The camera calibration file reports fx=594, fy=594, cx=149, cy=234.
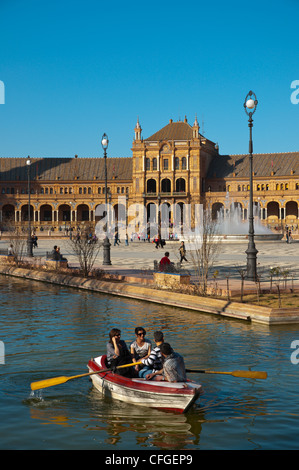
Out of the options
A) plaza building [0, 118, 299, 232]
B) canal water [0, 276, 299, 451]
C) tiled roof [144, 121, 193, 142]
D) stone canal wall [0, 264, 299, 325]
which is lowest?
canal water [0, 276, 299, 451]

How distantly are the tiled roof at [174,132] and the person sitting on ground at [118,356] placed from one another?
9640cm

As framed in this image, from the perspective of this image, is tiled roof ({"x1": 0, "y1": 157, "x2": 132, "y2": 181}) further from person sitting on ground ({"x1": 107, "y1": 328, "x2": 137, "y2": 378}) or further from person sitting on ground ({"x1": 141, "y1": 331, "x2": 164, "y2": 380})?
person sitting on ground ({"x1": 141, "y1": 331, "x2": 164, "y2": 380})

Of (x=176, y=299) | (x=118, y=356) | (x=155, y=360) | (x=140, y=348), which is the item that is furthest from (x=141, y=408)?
(x=176, y=299)

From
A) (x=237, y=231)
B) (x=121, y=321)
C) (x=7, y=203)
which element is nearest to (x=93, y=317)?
(x=121, y=321)

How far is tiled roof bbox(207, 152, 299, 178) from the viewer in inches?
4205

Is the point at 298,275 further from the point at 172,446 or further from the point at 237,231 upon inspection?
the point at 237,231

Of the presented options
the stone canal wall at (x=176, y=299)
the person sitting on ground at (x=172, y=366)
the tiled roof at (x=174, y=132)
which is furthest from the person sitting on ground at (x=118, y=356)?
the tiled roof at (x=174, y=132)

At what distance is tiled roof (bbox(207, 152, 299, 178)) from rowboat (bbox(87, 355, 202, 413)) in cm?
9803

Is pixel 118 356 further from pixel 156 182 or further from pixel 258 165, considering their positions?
pixel 258 165

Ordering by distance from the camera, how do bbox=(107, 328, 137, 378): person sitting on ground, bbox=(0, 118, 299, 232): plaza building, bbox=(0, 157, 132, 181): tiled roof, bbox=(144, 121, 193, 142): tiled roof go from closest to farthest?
bbox=(107, 328, 137, 378): person sitting on ground
bbox=(0, 118, 299, 232): plaza building
bbox=(144, 121, 193, 142): tiled roof
bbox=(0, 157, 132, 181): tiled roof

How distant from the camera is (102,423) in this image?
9.22m

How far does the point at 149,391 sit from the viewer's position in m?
9.59

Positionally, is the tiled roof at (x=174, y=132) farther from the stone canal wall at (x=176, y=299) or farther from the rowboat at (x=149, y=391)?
the rowboat at (x=149, y=391)

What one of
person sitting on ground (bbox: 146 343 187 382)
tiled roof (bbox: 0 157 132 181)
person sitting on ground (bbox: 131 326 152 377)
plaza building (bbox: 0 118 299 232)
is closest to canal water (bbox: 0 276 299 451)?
person sitting on ground (bbox: 146 343 187 382)
